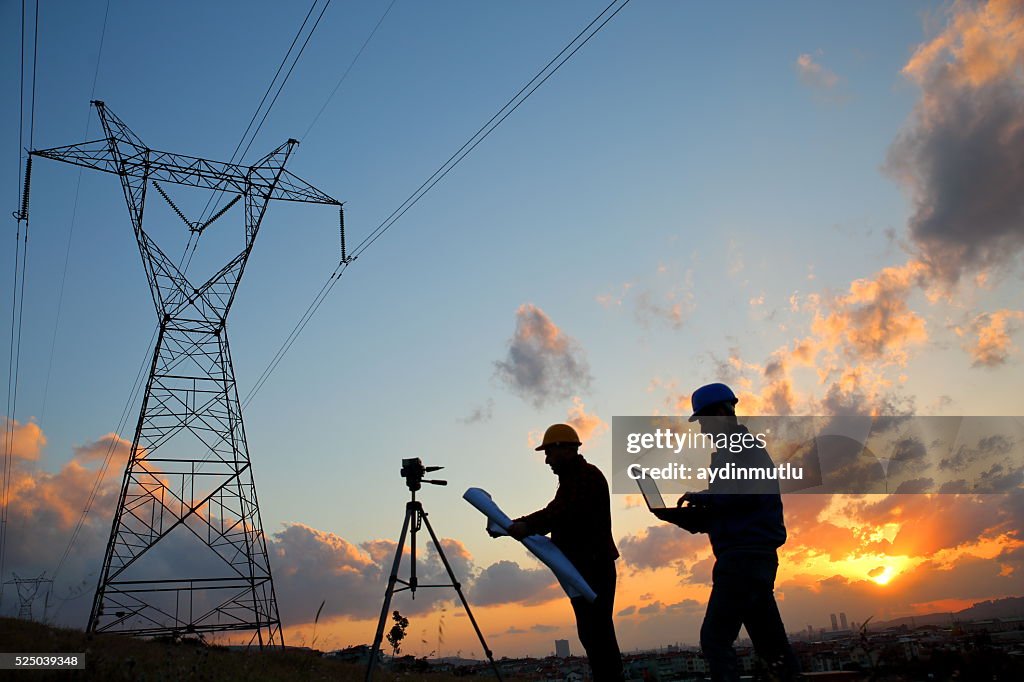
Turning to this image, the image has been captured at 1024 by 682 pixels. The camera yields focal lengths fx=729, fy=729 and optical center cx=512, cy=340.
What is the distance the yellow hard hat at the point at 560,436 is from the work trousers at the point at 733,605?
6.24ft

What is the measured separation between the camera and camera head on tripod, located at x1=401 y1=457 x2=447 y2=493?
27.5 feet

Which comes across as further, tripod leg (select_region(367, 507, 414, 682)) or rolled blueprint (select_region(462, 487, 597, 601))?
tripod leg (select_region(367, 507, 414, 682))

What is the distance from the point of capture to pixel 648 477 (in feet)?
17.5

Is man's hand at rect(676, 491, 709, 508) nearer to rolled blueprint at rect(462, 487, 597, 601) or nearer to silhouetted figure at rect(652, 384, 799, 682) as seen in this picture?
silhouetted figure at rect(652, 384, 799, 682)

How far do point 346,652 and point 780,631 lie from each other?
42.4 ft

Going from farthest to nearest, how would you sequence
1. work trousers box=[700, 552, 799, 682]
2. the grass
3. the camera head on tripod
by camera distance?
the camera head on tripod < the grass < work trousers box=[700, 552, 799, 682]

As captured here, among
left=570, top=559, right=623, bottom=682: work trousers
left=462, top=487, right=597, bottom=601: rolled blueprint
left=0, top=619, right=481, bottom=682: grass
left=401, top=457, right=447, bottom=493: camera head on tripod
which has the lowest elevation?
left=0, top=619, right=481, bottom=682: grass

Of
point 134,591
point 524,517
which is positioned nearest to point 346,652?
point 134,591

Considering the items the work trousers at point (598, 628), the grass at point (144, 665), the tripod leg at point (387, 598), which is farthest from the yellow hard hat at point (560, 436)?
the grass at point (144, 665)

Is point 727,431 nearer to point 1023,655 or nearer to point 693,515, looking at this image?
point 693,515

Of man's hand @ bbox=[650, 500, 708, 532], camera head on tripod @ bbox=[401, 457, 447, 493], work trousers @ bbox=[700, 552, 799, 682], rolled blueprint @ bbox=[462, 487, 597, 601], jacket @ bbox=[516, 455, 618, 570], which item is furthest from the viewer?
camera head on tripod @ bbox=[401, 457, 447, 493]

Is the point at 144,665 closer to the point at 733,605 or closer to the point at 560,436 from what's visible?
the point at 560,436

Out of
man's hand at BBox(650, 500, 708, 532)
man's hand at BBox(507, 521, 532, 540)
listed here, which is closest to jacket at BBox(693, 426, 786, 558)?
man's hand at BBox(650, 500, 708, 532)

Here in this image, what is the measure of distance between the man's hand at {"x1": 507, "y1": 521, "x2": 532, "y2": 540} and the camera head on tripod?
8.59ft
